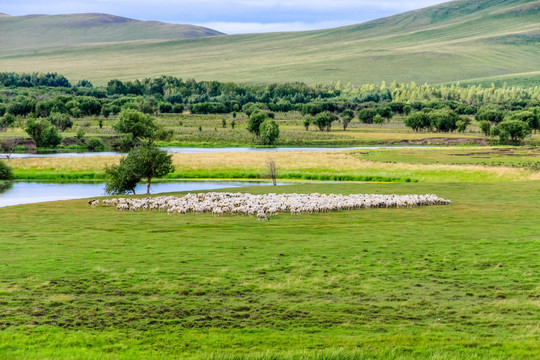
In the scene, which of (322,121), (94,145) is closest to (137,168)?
(94,145)

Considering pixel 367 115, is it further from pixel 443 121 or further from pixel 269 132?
pixel 269 132

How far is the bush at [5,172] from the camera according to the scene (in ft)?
219

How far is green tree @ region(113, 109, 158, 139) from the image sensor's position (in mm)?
112125

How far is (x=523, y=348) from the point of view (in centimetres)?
1325

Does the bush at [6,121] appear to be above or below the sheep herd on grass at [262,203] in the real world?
above

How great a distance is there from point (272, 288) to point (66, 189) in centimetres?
4461

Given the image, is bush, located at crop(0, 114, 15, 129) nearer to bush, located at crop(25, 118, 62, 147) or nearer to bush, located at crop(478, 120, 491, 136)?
bush, located at crop(25, 118, 62, 147)

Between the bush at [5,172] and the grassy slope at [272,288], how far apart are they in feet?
122

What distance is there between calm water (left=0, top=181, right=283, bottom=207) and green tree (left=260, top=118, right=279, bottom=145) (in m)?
49.5

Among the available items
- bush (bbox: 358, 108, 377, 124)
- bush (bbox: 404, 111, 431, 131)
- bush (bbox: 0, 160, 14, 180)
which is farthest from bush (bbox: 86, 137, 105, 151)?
bush (bbox: 358, 108, 377, 124)

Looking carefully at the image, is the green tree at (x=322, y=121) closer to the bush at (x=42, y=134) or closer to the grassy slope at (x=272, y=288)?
the bush at (x=42, y=134)

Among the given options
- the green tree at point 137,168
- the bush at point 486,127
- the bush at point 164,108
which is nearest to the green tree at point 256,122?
the bush at point 486,127

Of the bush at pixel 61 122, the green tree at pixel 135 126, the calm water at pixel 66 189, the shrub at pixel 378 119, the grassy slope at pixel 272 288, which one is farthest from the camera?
the shrub at pixel 378 119

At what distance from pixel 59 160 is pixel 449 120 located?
89558 mm
